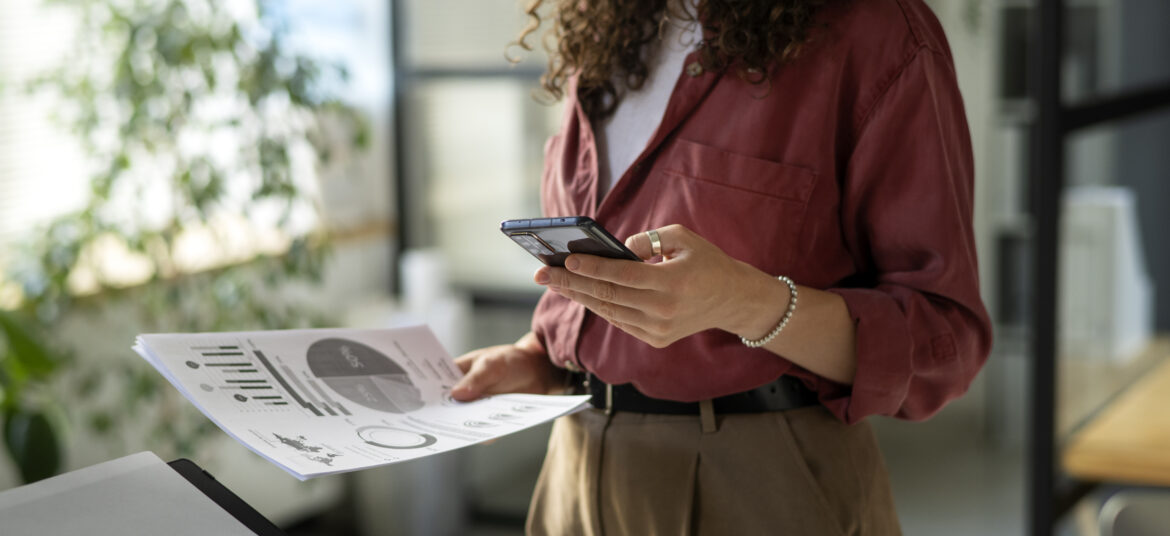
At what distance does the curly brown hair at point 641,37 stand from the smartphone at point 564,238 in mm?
261

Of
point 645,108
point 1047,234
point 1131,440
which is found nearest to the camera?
point 645,108

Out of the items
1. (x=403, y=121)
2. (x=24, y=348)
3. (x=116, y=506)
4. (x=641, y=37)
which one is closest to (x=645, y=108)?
(x=641, y=37)

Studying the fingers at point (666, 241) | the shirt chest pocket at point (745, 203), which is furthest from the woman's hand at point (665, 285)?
the shirt chest pocket at point (745, 203)

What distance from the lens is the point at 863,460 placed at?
38.4 inches

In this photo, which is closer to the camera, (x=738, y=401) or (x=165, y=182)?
(x=738, y=401)

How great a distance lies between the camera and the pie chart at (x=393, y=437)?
814 mm

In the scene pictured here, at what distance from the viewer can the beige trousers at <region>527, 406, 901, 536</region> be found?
0.94 meters

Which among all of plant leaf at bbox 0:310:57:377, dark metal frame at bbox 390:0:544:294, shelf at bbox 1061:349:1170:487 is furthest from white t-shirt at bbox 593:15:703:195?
dark metal frame at bbox 390:0:544:294

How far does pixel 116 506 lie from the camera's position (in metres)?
0.68

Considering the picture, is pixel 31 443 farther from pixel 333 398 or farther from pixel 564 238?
pixel 564 238

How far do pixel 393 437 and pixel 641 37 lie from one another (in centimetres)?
45

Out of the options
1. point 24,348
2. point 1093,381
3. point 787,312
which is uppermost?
point 787,312

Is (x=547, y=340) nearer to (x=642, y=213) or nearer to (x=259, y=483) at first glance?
(x=642, y=213)

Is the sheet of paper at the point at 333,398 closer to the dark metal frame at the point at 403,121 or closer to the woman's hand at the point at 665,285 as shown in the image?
the woman's hand at the point at 665,285
